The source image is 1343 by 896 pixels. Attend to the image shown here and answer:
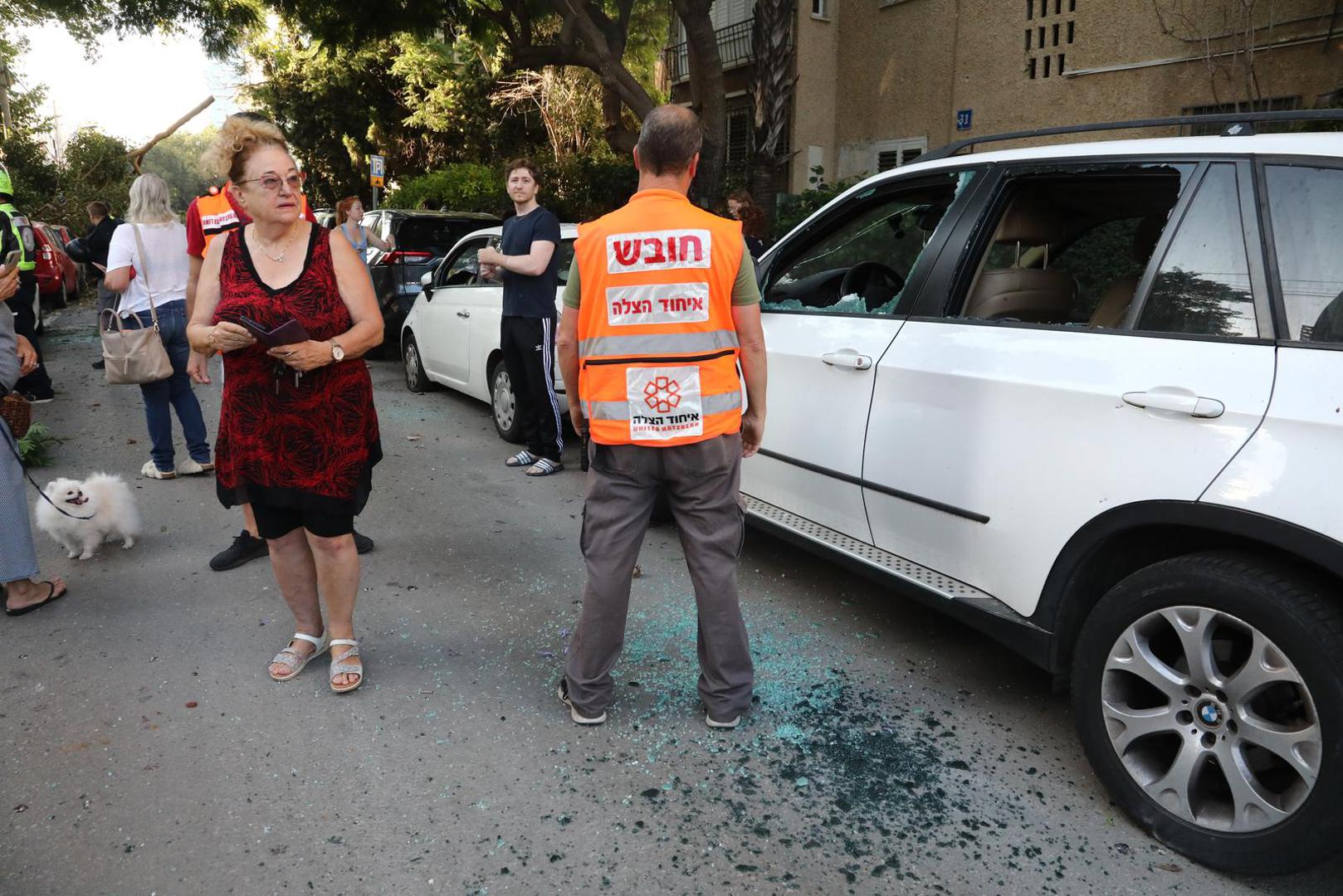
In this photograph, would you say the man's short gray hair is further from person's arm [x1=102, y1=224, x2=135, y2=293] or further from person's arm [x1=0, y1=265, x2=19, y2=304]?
person's arm [x1=102, y1=224, x2=135, y2=293]

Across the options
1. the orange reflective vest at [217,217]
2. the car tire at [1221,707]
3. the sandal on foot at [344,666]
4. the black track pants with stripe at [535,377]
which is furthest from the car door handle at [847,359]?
the orange reflective vest at [217,217]

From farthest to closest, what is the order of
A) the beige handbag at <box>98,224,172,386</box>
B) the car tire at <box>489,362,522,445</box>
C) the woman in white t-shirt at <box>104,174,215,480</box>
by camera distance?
the car tire at <box>489,362,522,445</box>, the woman in white t-shirt at <box>104,174,215,480</box>, the beige handbag at <box>98,224,172,386</box>

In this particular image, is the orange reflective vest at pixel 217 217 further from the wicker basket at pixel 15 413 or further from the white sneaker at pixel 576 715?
the white sneaker at pixel 576 715

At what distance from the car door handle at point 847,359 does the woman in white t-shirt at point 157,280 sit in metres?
4.08

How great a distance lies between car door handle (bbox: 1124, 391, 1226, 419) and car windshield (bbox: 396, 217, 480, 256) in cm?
865

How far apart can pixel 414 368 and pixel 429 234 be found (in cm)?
211

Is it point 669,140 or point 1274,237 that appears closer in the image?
point 1274,237

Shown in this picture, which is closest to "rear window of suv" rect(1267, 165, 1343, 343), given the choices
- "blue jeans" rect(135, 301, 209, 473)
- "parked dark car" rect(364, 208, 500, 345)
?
"blue jeans" rect(135, 301, 209, 473)

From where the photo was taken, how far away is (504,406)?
7.11 metres

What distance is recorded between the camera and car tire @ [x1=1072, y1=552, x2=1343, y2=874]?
2182 millimetres

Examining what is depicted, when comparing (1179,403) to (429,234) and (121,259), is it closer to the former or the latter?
(121,259)

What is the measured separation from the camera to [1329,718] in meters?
2.14

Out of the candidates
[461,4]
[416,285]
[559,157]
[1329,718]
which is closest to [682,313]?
[1329,718]

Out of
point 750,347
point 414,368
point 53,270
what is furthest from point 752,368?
point 53,270
